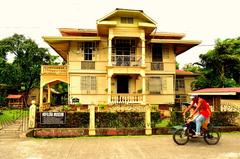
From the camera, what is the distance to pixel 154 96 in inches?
884

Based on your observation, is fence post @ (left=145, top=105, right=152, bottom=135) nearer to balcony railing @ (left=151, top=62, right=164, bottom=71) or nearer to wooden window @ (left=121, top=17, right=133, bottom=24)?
balcony railing @ (left=151, top=62, right=164, bottom=71)

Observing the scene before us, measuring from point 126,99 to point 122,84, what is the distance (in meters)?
2.50

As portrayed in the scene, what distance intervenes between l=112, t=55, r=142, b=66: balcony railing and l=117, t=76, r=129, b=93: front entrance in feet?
4.68

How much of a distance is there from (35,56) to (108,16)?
19.0m

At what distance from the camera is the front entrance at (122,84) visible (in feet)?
73.9

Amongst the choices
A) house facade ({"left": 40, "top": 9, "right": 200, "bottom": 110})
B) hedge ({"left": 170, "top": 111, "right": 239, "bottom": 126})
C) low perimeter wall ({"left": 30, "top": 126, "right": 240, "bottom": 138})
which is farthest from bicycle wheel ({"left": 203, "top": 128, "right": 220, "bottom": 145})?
house facade ({"left": 40, "top": 9, "right": 200, "bottom": 110})

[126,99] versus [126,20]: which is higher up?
[126,20]

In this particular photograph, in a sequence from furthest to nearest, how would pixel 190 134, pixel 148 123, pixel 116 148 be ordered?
pixel 148 123
pixel 190 134
pixel 116 148


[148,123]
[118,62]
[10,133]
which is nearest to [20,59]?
[118,62]

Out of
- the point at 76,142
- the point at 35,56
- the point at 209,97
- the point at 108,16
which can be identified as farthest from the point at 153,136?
the point at 35,56

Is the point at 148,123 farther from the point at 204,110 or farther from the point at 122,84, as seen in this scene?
the point at 122,84

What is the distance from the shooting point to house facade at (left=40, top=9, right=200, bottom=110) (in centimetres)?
2069

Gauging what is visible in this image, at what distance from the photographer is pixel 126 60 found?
71.7ft

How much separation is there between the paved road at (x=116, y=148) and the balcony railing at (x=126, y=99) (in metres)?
8.37
